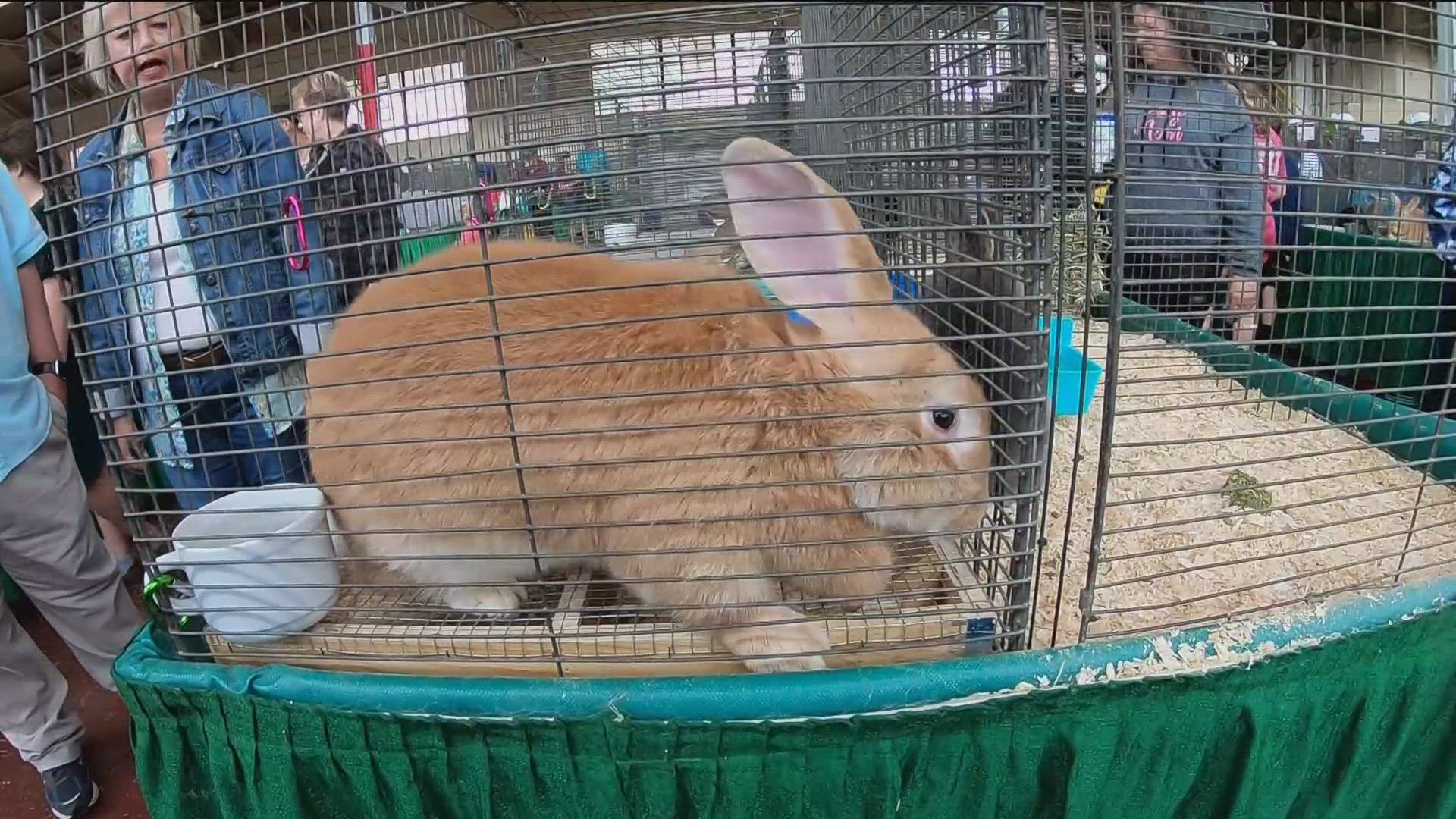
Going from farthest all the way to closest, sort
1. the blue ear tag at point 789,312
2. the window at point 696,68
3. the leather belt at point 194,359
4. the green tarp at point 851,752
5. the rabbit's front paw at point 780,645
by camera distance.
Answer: the window at point 696,68, the leather belt at point 194,359, the blue ear tag at point 789,312, the rabbit's front paw at point 780,645, the green tarp at point 851,752

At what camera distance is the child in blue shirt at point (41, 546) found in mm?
1633

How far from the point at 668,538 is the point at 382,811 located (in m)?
0.49

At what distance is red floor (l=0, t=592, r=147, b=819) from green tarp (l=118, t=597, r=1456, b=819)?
1093mm

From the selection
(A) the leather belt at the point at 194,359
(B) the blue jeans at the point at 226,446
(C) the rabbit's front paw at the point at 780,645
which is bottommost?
(C) the rabbit's front paw at the point at 780,645

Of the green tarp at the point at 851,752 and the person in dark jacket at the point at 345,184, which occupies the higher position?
the person in dark jacket at the point at 345,184

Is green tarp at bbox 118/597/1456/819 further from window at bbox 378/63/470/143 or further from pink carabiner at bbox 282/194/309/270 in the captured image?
pink carabiner at bbox 282/194/309/270

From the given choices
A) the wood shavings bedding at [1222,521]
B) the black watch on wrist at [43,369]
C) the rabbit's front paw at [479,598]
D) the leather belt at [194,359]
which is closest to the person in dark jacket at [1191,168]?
the wood shavings bedding at [1222,521]

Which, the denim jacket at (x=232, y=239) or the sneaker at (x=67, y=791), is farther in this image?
the sneaker at (x=67, y=791)

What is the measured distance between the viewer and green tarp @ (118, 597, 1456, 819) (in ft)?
3.11

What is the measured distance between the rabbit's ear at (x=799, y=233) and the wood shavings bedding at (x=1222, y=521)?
352 millimetres

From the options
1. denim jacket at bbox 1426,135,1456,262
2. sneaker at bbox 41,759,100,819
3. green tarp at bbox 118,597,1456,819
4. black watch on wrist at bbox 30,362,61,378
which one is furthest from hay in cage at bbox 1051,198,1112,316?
sneaker at bbox 41,759,100,819

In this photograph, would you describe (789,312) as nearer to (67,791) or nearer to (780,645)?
(780,645)

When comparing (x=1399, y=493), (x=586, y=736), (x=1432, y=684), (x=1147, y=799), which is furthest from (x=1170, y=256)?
(x=586, y=736)

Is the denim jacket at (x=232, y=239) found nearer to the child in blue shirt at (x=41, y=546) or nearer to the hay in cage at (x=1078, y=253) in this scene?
the child in blue shirt at (x=41, y=546)
